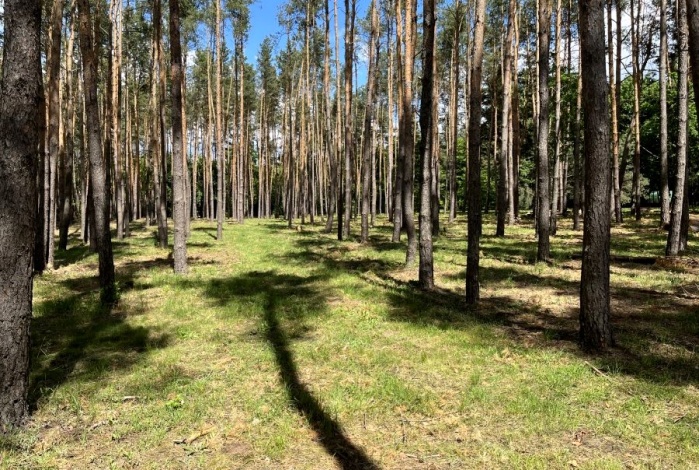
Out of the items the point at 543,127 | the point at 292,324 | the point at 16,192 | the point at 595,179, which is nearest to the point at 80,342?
the point at 292,324

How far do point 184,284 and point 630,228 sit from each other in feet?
66.8

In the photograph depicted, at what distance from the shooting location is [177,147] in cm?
1134

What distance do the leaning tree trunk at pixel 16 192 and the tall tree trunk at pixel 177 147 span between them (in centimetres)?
716

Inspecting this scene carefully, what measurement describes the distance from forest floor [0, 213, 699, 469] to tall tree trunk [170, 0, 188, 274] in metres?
1.51

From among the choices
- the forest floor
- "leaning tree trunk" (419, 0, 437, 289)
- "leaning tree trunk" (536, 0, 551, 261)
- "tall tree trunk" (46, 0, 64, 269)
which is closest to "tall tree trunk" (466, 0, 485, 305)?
the forest floor

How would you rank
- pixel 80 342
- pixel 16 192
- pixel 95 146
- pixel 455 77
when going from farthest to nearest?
pixel 455 77
pixel 95 146
pixel 80 342
pixel 16 192

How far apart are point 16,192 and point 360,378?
401 cm

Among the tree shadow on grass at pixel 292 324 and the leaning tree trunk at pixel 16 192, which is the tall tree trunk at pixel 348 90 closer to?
the tree shadow on grass at pixel 292 324

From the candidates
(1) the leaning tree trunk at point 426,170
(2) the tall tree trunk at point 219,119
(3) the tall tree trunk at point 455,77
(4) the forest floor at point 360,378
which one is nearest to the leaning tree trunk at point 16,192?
(4) the forest floor at point 360,378

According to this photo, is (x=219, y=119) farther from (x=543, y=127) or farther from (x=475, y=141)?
(x=475, y=141)

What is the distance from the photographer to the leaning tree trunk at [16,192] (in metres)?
3.86

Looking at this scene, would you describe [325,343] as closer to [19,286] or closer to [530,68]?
[19,286]

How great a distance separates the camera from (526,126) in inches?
1371

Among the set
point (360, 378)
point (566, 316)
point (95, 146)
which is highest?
point (95, 146)
